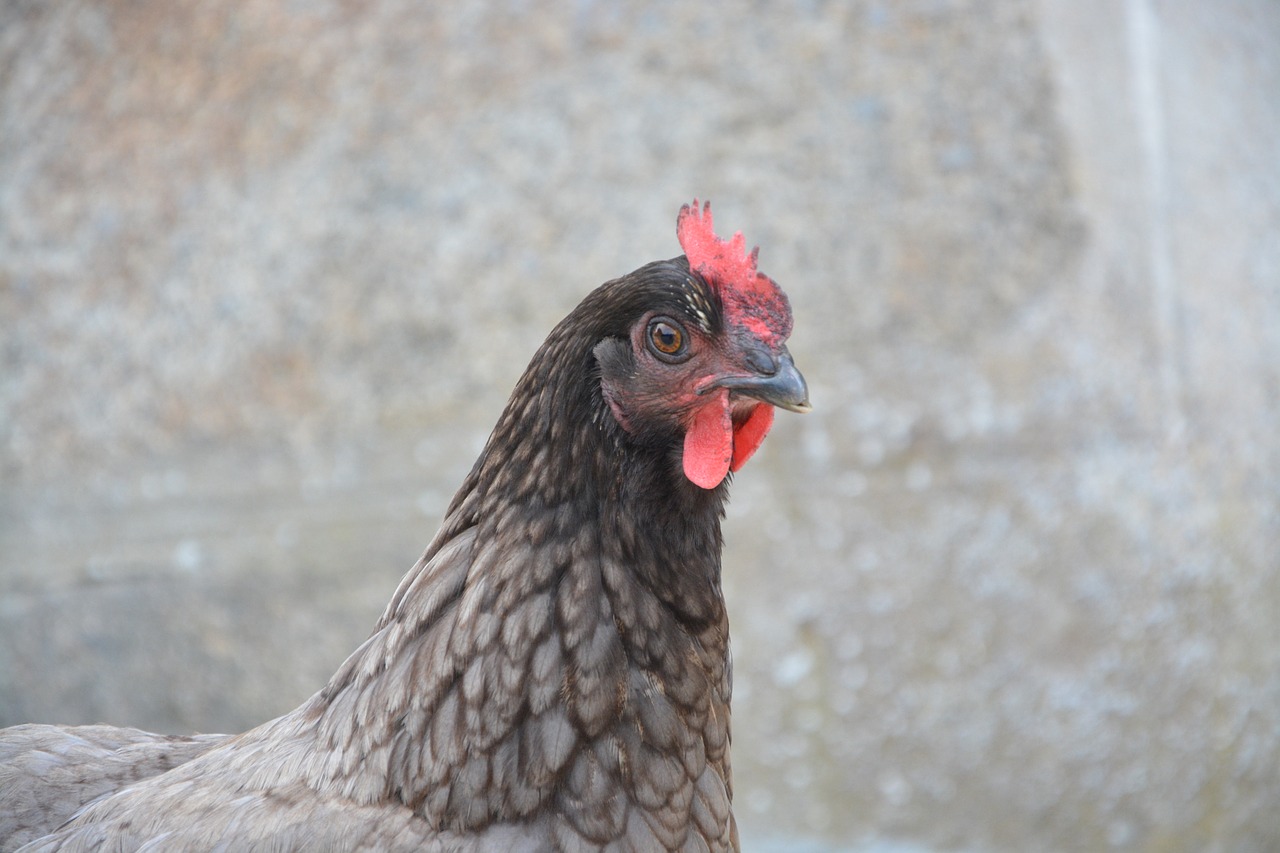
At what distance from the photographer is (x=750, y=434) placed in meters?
1.68

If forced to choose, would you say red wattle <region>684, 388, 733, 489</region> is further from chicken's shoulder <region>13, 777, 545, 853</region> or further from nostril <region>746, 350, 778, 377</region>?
chicken's shoulder <region>13, 777, 545, 853</region>

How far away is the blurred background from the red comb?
192cm

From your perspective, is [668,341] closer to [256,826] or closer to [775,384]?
[775,384]

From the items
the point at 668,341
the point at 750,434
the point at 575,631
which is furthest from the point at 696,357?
the point at 575,631

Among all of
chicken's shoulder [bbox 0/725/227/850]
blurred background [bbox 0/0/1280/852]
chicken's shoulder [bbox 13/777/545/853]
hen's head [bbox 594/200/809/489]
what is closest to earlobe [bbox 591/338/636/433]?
hen's head [bbox 594/200/809/489]

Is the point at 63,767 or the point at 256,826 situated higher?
the point at 63,767

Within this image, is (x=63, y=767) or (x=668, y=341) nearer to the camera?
(x=668, y=341)

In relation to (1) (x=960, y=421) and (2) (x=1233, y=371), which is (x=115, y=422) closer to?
(1) (x=960, y=421)

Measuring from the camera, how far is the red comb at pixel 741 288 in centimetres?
158

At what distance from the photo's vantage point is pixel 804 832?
11.5 ft

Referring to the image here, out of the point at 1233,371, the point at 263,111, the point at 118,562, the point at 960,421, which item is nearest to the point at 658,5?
the point at 263,111

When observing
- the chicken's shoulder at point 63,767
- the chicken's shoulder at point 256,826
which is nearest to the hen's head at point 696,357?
the chicken's shoulder at point 256,826

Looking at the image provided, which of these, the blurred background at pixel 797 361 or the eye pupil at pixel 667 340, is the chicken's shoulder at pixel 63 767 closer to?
the eye pupil at pixel 667 340

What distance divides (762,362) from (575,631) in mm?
467
